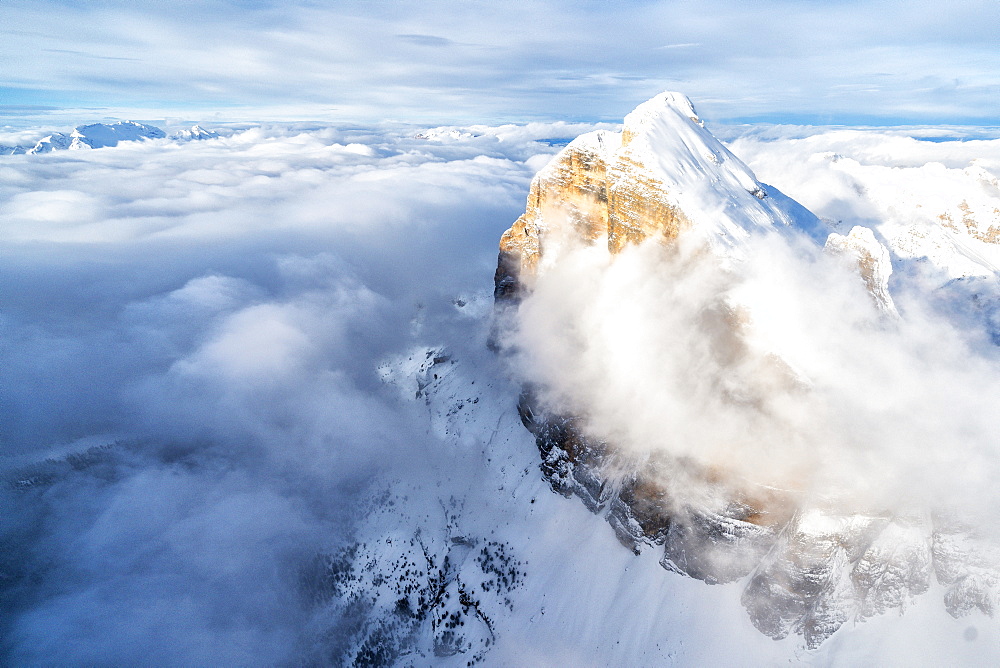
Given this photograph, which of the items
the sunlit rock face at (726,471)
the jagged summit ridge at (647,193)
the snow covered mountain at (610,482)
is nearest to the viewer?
the snow covered mountain at (610,482)

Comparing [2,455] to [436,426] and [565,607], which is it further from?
[565,607]

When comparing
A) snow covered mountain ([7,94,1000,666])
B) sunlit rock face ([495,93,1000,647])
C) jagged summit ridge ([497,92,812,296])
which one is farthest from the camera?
jagged summit ridge ([497,92,812,296])

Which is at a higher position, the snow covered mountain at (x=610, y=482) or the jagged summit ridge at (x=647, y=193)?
the jagged summit ridge at (x=647, y=193)

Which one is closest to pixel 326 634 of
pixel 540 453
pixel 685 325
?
pixel 540 453

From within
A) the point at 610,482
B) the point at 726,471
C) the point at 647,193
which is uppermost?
the point at 647,193

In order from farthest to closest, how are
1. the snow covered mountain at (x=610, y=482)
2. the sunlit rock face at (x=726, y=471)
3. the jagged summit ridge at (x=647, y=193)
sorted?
the jagged summit ridge at (x=647, y=193), the sunlit rock face at (x=726, y=471), the snow covered mountain at (x=610, y=482)

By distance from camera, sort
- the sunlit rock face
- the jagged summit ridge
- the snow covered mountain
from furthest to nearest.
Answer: the jagged summit ridge → the sunlit rock face → the snow covered mountain

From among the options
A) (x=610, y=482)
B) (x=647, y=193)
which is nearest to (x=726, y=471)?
(x=610, y=482)

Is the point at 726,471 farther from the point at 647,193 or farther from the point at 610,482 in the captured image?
the point at 647,193
